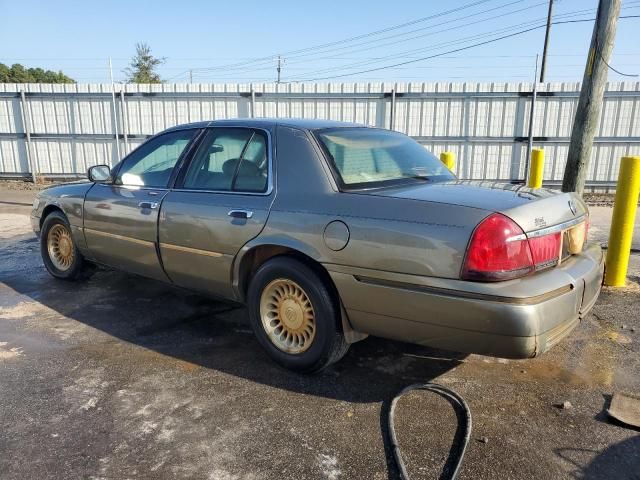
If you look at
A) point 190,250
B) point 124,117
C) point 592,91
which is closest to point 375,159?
point 190,250

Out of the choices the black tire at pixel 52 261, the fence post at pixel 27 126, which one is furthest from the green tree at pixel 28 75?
the black tire at pixel 52 261

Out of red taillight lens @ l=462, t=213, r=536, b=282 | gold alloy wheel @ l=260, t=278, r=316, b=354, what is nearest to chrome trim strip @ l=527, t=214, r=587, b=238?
red taillight lens @ l=462, t=213, r=536, b=282

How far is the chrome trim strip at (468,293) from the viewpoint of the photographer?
2.53m

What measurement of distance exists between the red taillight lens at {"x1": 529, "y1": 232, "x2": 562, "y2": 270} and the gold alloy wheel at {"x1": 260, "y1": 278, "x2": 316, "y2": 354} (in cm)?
132

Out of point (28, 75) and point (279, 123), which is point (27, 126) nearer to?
point (279, 123)

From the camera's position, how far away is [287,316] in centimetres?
337

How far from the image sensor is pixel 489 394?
3135 mm

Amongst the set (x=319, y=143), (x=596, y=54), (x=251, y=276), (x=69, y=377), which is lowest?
(x=69, y=377)

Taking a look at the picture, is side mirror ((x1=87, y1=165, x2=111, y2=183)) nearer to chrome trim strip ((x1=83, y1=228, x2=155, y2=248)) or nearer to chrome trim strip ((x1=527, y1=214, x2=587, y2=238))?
chrome trim strip ((x1=83, y1=228, x2=155, y2=248))

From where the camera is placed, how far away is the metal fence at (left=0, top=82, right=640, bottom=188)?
450 inches

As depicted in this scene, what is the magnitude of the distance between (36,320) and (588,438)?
164 inches

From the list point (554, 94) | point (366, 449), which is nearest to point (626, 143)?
point (554, 94)

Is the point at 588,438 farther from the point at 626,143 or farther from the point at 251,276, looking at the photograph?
the point at 626,143

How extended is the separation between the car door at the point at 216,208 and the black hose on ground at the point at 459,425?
139 cm
